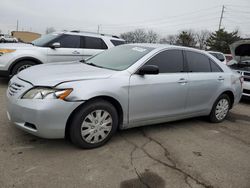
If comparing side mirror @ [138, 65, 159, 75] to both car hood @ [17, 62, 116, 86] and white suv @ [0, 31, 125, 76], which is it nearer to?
car hood @ [17, 62, 116, 86]

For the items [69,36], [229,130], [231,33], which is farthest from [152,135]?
[231,33]

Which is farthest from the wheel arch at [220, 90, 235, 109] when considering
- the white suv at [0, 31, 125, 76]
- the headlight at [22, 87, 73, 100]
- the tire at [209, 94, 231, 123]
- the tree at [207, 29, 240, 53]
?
the tree at [207, 29, 240, 53]

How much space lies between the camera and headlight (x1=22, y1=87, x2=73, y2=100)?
3.01 m

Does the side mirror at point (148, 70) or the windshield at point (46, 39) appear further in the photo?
the windshield at point (46, 39)

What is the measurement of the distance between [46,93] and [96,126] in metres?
0.82

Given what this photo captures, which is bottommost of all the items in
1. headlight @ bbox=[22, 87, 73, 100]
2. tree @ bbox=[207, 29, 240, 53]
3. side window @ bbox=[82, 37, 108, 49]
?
headlight @ bbox=[22, 87, 73, 100]

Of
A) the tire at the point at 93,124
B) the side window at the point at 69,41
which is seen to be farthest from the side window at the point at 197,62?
the side window at the point at 69,41

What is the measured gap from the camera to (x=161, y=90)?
391 centimetres

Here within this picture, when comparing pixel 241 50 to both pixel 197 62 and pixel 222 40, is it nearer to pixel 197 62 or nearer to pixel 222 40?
pixel 197 62

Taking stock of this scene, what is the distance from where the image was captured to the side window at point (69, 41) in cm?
735

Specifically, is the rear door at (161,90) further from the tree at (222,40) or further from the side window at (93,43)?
the tree at (222,40)

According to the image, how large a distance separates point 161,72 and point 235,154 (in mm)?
1723

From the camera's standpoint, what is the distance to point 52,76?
3.22m

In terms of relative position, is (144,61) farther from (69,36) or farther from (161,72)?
(69,36)
